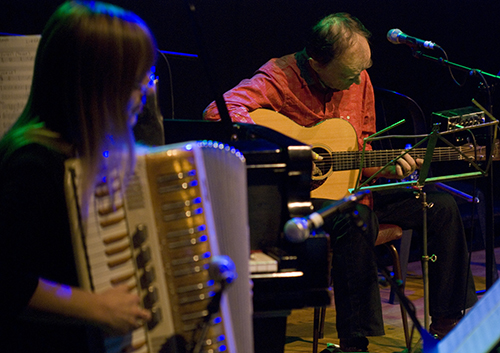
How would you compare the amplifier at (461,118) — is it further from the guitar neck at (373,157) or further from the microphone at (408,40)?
the microphone at (408,40)

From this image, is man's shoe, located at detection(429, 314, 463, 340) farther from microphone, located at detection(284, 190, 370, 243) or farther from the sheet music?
the sheet music

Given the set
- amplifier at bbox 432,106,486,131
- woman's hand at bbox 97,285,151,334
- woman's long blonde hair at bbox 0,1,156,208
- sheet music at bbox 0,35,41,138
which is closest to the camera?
woman's hand at bbox 97,285,151,334

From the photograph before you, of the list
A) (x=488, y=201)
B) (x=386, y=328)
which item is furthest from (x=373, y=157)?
(x=386, y=328)

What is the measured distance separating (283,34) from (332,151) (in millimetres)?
1835

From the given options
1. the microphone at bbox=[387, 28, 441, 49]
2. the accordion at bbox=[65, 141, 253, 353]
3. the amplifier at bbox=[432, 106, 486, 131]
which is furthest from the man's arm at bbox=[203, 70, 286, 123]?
the accordion at bbox=[65, 141, 253, 353]

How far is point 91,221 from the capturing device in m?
1.12

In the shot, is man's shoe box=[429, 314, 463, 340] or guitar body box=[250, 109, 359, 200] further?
man's shoe box=[429, 314, 463, 340]

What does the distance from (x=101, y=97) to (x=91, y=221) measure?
318mm

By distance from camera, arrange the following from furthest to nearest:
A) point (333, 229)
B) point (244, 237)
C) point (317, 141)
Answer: point (317, 141)
point (333, 229)
point (244, 237)

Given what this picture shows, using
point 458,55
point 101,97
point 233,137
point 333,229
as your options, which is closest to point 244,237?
point 101,97

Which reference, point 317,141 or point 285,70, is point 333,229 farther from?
point 285,70

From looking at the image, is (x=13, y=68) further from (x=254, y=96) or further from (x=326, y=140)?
(x=326, y=140)

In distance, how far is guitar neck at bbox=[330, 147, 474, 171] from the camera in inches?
109

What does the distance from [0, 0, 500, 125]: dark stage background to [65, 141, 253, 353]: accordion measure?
55.1 inches
